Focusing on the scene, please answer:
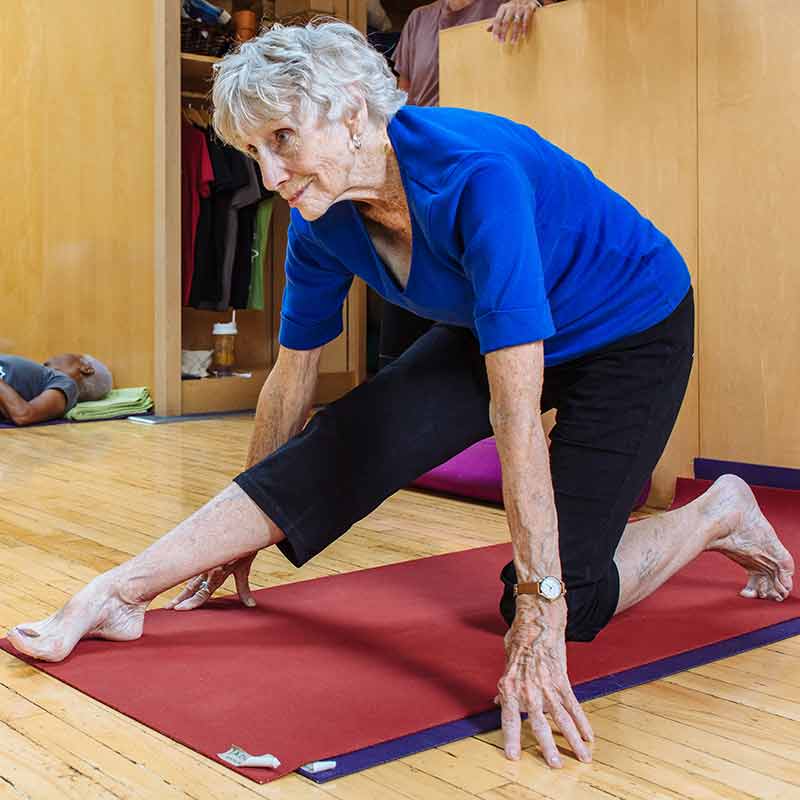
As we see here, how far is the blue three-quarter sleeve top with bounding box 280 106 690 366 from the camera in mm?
1394

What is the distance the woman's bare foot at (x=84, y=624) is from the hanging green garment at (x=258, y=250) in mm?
3576

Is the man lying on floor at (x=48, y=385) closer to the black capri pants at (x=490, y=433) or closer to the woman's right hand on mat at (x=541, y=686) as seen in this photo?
the black capri pants at (x=490, y=433)

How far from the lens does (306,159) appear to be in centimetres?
146

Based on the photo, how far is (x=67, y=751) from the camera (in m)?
1.38

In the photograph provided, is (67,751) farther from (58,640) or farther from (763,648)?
(763,648)

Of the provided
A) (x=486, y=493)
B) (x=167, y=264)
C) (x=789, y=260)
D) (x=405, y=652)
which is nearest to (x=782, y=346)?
(x=789, y=260)

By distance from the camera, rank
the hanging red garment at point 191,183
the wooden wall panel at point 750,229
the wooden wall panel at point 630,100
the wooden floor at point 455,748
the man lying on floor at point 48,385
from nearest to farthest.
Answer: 1. the wooden floor at point 455,748
2. the wooden wall panel at point 750,229
3. the wooden wall panel at point 630,100
4. the man lying on floor at point 48,385
5. the hanging red garment at point 191,183

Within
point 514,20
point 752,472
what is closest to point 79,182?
point 514,20

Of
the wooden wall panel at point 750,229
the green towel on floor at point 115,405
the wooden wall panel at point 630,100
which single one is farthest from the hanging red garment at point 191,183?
the wooden wall panel at point 750,229

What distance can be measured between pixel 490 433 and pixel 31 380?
3529 mm

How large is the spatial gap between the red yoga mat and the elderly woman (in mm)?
67

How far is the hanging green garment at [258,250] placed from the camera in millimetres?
5246

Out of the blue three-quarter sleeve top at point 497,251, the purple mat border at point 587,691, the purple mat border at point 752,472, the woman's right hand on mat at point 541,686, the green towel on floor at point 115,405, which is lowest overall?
the green towel on floor at point 115,405

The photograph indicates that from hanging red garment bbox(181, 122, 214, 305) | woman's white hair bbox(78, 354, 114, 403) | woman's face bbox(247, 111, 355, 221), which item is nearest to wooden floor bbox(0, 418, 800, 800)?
woman's face bbox(247, 111, 355, 221)
